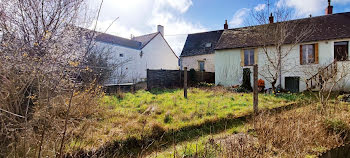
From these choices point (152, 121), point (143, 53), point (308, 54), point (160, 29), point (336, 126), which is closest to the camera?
point (336, 126)

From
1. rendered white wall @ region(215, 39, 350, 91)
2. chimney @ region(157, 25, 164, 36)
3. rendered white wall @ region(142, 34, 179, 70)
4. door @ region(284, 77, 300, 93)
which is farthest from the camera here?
chimney @ region(157, 25, 164, 36)

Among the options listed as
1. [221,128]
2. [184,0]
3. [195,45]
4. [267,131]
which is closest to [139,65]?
[195,45]

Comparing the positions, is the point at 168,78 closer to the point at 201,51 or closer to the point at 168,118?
the point at 168,118

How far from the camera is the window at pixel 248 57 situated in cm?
1271

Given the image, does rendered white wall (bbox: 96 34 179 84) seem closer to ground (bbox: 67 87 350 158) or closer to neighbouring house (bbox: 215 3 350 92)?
neighbouring house (bbox: 215 3 350 92)

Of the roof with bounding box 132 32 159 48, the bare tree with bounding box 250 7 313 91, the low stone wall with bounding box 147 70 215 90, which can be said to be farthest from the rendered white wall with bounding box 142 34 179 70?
the bare tree with bounding box 250 7 313 91

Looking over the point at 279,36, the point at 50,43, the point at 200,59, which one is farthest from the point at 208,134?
the point at 200,59

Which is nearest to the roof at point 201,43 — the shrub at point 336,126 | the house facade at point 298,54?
the house facade at point 298,54

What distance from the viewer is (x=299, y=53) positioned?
11242mm

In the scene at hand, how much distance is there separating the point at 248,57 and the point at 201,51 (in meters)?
7.47

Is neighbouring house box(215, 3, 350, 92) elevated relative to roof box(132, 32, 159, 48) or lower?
lower

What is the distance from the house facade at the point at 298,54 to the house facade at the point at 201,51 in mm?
5075

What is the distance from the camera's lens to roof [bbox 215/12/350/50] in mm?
10617

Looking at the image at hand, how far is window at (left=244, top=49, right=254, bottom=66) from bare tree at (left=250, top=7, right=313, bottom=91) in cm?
76
